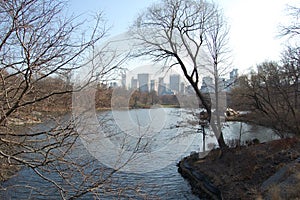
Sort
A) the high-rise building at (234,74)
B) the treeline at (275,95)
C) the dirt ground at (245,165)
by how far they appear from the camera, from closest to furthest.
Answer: the dirt ground at (245,165) < the high-rise building at (234,74) < the treeline at (275,95)

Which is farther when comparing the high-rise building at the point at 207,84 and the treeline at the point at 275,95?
the treeline at the point at 275,95

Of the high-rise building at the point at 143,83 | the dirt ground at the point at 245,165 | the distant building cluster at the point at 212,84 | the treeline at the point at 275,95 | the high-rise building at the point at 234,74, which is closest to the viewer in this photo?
the high-rise building at the point at 143,83

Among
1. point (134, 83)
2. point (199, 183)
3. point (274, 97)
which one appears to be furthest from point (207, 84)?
point (134, 83)

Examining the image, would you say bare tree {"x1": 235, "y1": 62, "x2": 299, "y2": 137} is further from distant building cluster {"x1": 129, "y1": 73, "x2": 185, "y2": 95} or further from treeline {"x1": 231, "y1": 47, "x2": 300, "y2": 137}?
distant building cluster {"x1": 129, "y1": 73, "x2": 185, "y2": 95}

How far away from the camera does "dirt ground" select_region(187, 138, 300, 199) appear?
8.72 m

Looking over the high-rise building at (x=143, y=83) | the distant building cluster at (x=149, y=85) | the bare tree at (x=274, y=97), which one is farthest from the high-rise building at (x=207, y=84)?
the high-rise building at (x=143, y=83)

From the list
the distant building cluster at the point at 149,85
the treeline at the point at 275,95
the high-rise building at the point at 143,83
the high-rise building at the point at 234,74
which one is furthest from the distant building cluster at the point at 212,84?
the high-rise building at the point at 143,83

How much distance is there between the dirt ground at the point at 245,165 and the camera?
872 centimetres

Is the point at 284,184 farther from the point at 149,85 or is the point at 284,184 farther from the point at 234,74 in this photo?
the point at 234,74

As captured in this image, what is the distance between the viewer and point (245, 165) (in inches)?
407

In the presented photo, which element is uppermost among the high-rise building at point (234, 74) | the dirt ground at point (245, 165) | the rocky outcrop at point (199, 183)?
the high-rise building at point (234, 74)

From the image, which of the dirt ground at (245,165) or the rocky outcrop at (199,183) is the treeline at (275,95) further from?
the rocky outcrop at (199,183)

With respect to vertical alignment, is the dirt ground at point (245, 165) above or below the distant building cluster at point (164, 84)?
below

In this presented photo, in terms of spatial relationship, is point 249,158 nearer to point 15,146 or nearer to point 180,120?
point 180,120
